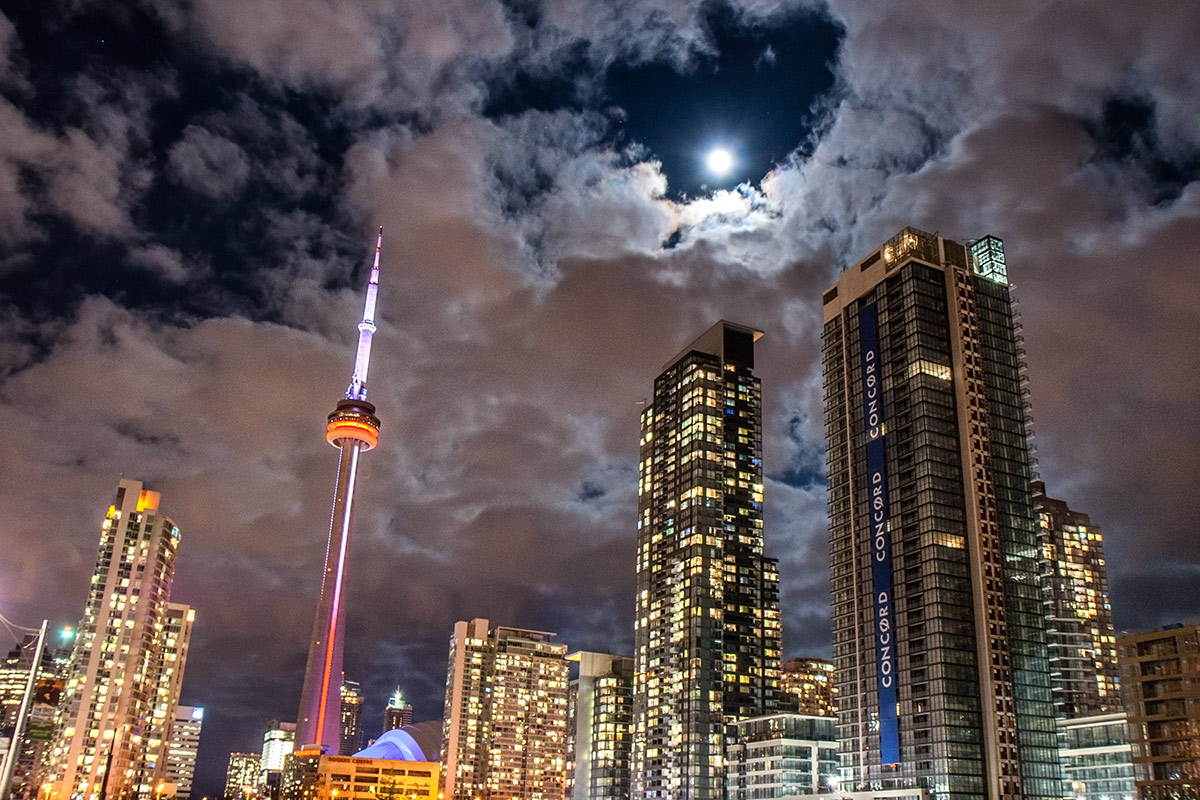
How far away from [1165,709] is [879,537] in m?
62.6

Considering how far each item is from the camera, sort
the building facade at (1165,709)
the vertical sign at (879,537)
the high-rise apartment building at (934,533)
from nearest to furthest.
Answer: the building facade at (1165,709) → the high-rise apartment building at (934,533) → the vertical sign at (879,537)

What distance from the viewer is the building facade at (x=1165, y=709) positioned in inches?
4385

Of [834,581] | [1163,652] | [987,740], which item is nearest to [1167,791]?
[1163,652]

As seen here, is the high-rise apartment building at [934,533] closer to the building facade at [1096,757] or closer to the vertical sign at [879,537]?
the vertical sign at [879,537]

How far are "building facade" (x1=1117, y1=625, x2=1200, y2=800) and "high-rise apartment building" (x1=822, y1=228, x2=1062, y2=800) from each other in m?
39.5

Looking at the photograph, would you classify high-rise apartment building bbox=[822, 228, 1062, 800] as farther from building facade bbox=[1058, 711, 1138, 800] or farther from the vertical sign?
building facade bbox=[1058, 711, 1138, 800]

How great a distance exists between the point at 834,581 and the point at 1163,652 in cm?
6917

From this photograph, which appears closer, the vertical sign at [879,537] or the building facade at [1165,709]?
the building facade at [1165,709]

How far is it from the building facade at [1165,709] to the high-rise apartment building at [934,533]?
39.5 meters

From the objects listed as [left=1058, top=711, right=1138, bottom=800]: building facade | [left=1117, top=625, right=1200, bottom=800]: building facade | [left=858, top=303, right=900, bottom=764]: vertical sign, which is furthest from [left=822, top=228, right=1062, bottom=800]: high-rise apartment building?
[left=1117, top=625, right=1200, bottom=800]: building facade

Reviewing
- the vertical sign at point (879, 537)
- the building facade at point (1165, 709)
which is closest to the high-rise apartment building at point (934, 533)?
the vertical sign at point (879, 537)

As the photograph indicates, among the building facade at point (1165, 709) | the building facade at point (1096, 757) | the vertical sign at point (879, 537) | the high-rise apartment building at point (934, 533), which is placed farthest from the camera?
the vertical sign at point (879, 537)

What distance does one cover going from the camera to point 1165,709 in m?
115

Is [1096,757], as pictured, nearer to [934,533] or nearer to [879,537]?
[934,533]
